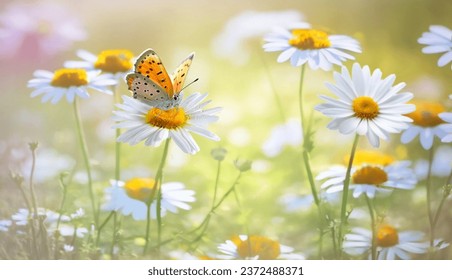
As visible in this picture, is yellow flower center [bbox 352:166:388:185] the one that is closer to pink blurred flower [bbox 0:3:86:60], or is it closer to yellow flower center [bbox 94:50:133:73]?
yellow flower center [bbox 94:50:133:73]

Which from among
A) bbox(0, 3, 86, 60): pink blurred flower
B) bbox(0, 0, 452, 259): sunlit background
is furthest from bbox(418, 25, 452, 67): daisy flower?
bbox(0, 3, 86, 60): pink blurred flower

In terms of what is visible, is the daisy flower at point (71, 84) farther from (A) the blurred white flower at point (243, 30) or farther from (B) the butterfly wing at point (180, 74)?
(A) the blurred white flower at point (243, 30)

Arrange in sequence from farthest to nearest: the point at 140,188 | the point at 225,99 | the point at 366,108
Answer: the point at 225,99, the point at 140,188, the point at 366,108

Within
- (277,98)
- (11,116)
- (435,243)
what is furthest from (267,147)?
(11,116)

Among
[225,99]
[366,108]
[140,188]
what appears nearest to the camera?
[366,108]

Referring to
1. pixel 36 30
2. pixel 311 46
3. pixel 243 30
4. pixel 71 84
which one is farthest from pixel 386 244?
pixel 36 30

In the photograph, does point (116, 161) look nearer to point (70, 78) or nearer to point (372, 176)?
point (70, 78)

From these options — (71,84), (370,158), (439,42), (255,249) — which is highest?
(439,42)

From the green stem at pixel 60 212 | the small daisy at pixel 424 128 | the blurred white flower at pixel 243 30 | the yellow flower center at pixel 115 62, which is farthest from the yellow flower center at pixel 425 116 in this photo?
the green stem at pixel 60 212
